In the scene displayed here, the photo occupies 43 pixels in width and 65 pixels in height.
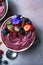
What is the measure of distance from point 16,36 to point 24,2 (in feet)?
0.75

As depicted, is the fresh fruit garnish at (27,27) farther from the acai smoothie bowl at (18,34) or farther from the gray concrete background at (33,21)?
the gray concrete background at (33,21)

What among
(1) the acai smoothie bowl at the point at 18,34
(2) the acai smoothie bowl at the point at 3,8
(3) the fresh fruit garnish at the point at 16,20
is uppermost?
(2) the acai smoothie bowl at the point at 3,8

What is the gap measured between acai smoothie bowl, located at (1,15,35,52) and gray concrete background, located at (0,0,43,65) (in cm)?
7

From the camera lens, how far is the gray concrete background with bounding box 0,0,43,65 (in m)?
1.03

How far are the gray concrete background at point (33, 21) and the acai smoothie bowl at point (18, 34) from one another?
2.6 inches

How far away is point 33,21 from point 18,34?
0.45ft

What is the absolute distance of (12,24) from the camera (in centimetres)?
98

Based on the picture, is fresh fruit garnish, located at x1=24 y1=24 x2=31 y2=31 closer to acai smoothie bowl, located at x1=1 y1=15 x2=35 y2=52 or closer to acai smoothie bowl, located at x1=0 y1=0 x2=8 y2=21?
acai smoothie bowl, located at x1=1 y1=15 x2=35 y2=52

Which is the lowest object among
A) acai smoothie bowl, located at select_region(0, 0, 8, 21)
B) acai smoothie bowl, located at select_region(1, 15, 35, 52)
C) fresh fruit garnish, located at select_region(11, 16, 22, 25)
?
acai smoothie bowl, located at select_region(1, 15, 35, 52)

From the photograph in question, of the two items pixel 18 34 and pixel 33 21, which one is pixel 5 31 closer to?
pixel 18 34

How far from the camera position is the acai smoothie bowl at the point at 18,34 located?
971 millimetres

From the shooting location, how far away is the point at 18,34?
989 millimetres

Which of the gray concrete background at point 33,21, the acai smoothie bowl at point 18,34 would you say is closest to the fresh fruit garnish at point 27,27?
the acai smoothie bowl at point 18,34

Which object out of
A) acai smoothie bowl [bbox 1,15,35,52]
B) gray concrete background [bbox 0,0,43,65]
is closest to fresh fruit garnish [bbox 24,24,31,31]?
acai smoothie bowl [bbox 1,15,35,52]
